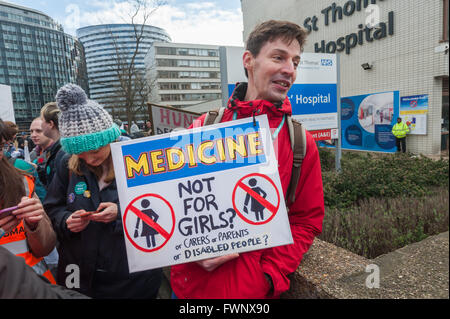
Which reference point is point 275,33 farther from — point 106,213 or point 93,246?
point 93,246

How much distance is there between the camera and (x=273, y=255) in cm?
123

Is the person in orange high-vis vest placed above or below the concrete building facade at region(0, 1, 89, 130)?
below

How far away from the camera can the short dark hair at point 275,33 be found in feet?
4.39

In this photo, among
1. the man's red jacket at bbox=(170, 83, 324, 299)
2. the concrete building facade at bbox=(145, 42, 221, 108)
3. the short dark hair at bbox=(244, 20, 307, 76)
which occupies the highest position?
the concrete building facade at bbox=(145, 42, 221, 108)

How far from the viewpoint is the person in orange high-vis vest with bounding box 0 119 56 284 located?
4.44 ft

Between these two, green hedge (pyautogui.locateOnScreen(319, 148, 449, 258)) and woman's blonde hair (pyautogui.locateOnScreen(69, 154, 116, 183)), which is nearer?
green hedge (pyautogui.locateOnScreen(319, 148, 449, 258))

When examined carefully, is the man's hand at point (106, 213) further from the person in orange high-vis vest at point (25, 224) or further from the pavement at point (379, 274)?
the pavement at point (379, 274)

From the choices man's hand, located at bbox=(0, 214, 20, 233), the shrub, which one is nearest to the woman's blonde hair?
man's hand, located at bbox=(0, 214, 20, 233)

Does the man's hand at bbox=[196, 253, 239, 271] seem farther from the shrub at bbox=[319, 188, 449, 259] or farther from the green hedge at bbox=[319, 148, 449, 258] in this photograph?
the shrub at bbox=[319, 188, 449, 259]

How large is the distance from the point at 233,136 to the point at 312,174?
450mm

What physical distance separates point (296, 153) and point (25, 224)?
1.50 metres

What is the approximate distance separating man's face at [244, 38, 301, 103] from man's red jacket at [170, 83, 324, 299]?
0.08m
